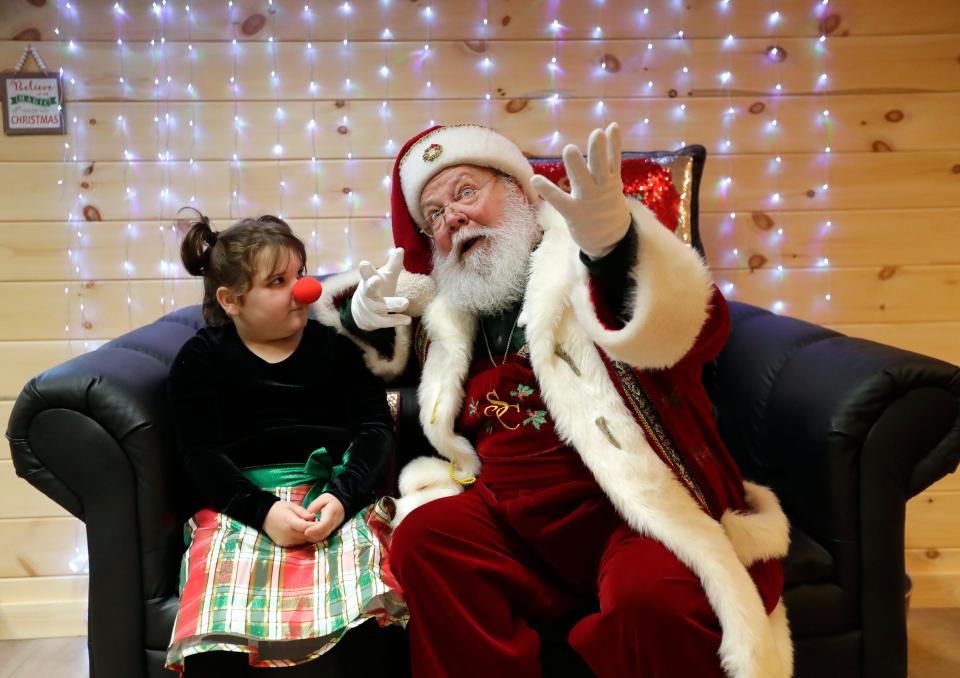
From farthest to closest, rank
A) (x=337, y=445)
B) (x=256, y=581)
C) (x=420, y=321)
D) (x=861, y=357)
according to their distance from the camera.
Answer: (x=420, y=321), (x=337, y=445), (x=861, y=357), (x=256, y=581)

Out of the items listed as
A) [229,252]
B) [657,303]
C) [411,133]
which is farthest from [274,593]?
[411,133]

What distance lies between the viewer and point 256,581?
111 cm

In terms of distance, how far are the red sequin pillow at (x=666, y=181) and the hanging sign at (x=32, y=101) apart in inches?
51.7

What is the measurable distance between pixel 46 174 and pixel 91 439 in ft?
3.58

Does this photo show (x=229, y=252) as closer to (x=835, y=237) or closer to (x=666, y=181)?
(x=666, y=181)

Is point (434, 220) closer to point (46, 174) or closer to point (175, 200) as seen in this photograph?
point (175, 200)

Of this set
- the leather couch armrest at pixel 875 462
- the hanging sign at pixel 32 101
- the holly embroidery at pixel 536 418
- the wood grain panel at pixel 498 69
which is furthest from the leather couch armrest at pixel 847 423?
the hanging sign at pixel 32 101

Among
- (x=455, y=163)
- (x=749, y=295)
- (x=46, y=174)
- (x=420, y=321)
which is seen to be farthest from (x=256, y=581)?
(x=749, y=295)

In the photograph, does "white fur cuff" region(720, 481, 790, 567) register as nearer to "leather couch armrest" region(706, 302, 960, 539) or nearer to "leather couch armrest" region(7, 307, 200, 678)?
"leather couch armrest" region(706, 302, 960, 539)

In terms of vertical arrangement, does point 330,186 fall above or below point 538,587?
above

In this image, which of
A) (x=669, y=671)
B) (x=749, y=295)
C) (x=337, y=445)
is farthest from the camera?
(x=749, y=295)

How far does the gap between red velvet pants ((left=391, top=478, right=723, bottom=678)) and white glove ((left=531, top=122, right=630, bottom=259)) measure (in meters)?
0.46

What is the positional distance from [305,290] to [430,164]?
1.26 ft

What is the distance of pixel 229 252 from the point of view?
4.38 feet
